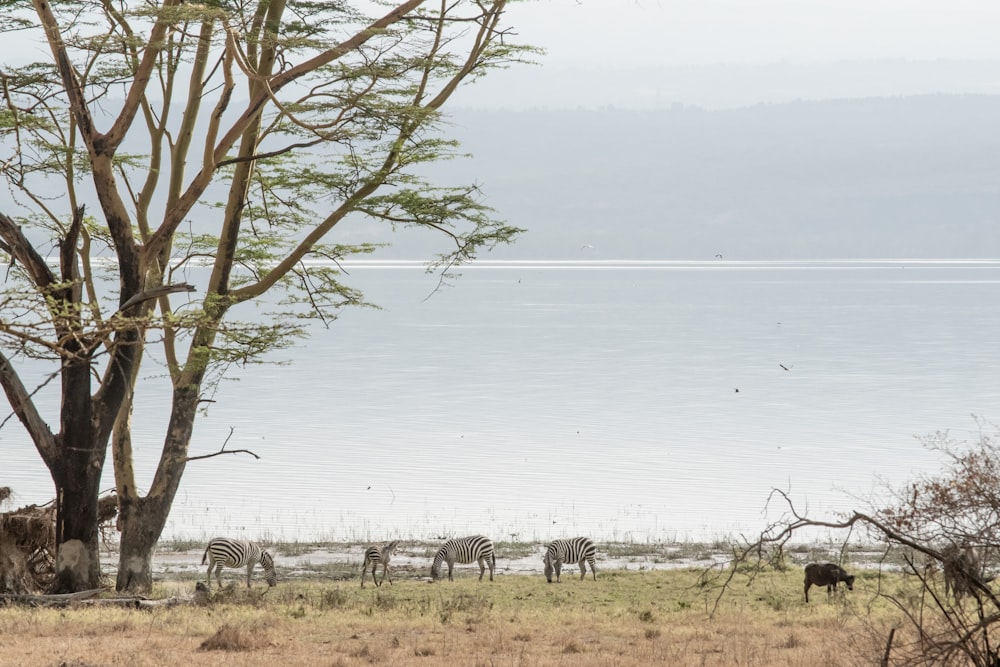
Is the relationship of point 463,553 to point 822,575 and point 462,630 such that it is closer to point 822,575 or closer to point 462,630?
point 822,575

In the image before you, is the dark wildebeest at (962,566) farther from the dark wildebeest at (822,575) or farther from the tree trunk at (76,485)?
the tree trunk at (76,485)

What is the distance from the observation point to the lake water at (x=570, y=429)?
2781cm

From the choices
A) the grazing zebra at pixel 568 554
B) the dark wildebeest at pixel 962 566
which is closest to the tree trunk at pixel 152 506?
the grazing zebra at pixel 568 554

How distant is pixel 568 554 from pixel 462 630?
257 inches

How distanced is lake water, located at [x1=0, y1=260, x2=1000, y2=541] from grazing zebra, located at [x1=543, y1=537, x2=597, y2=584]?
172 inches

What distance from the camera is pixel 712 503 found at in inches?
1123

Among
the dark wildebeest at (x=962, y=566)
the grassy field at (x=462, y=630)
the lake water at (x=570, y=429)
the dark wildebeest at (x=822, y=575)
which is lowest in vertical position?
the grassy field at (x=462, y=630)

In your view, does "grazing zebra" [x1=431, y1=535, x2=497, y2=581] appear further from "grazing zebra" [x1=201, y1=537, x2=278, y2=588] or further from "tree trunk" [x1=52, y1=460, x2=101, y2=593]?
"tree trunk" [x1=52, y1=460, x2=101, y2=593]

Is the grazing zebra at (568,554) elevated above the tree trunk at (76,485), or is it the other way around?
the tree trunk at (76,485)

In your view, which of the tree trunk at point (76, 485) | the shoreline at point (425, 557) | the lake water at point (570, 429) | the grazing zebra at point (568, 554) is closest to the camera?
the tree trunk at point (76, 485)

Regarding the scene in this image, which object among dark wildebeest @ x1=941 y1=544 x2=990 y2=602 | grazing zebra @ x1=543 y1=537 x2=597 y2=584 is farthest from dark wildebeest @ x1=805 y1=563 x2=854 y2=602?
dark wildebeest @ x1=941 y1=544 x2=990 y2=602

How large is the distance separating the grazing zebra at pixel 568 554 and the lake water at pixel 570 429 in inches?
172

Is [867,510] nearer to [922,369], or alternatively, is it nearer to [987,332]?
[922,369]

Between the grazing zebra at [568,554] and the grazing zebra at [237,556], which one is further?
the grazing zebra at [568,554]
